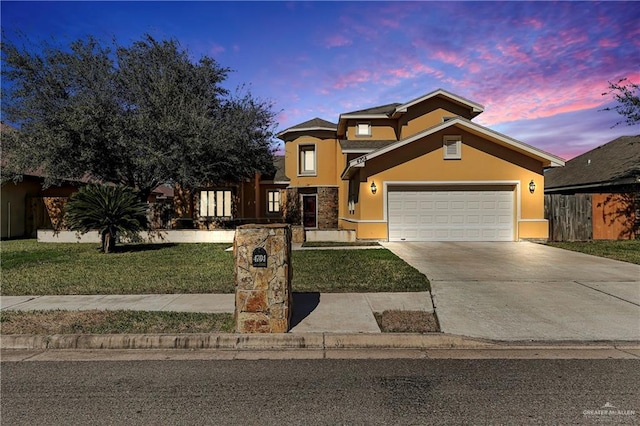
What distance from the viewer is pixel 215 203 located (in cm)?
2355

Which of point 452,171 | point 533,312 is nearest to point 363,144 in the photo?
point 452,171

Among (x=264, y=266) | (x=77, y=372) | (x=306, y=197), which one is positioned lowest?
(x=77, y=372)

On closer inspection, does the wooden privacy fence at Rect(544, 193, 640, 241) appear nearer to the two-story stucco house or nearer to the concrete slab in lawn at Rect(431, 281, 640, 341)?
the two-story stucco house

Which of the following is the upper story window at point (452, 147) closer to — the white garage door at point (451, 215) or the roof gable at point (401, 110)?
the white garage door at point (451, 215)

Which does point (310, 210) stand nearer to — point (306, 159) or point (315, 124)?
point (306, 159)

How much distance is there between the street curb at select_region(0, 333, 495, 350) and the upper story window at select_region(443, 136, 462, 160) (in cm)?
1242

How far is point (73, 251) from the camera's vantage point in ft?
46.1

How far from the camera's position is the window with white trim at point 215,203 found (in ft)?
77.2

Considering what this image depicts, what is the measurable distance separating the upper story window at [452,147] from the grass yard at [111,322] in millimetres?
13095

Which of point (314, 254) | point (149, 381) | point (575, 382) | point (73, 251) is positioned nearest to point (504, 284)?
point (575, 382)

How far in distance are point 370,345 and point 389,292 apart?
8.45ft

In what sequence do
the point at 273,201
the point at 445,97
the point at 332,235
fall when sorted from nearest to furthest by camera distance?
1. the point at 332,235
2. the point at 445,97
3. the point at 273,201

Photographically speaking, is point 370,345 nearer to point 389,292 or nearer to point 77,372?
point 389,292

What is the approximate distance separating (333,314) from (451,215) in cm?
1168
